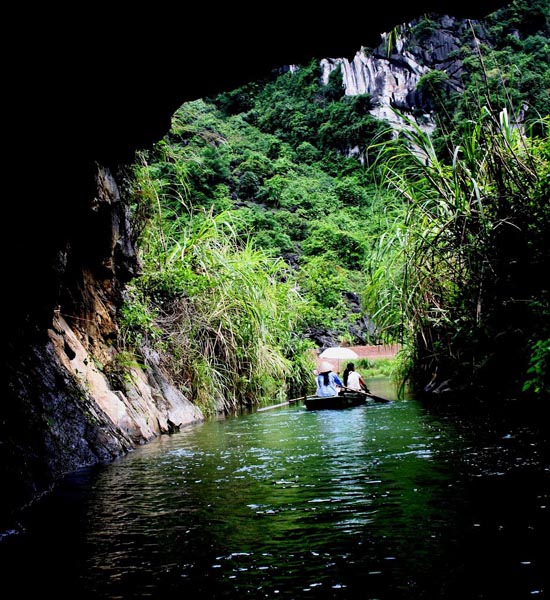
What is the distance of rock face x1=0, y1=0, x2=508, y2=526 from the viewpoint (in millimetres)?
3430

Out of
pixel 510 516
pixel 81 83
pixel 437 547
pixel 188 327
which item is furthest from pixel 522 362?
pixel 188 327

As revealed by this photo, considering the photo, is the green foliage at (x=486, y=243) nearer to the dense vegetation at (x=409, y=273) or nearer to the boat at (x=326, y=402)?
the dense vegetation at (x=409, y=273)

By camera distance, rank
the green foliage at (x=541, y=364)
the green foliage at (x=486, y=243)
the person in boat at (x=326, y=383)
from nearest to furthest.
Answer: the green foliage at (x=541, y=364), the green foliage at (x=486, y=243), the person in boat at (x=326, y=383)

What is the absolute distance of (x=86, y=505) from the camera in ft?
16.4

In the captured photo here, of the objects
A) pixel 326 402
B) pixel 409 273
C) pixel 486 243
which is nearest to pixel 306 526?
pixel 486 243

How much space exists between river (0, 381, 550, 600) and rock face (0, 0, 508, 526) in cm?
68

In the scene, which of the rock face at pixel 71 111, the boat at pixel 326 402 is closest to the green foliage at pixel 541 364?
the rock face at pixel 71 111

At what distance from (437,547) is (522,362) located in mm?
5264

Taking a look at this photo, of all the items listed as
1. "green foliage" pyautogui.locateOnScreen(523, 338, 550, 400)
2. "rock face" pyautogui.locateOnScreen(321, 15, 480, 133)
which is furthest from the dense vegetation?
"rock face" pyautogui.locateOnScreen(321, 15, 480, 133)

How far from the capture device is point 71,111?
385 centimetres

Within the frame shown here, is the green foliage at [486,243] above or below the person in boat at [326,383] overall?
above

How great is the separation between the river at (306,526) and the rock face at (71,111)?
2.25 feet

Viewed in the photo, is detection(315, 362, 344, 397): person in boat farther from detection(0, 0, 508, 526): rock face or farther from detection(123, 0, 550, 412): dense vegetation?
detection(0, 0, 508, 526): rock face

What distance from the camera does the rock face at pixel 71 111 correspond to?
11.3ft
